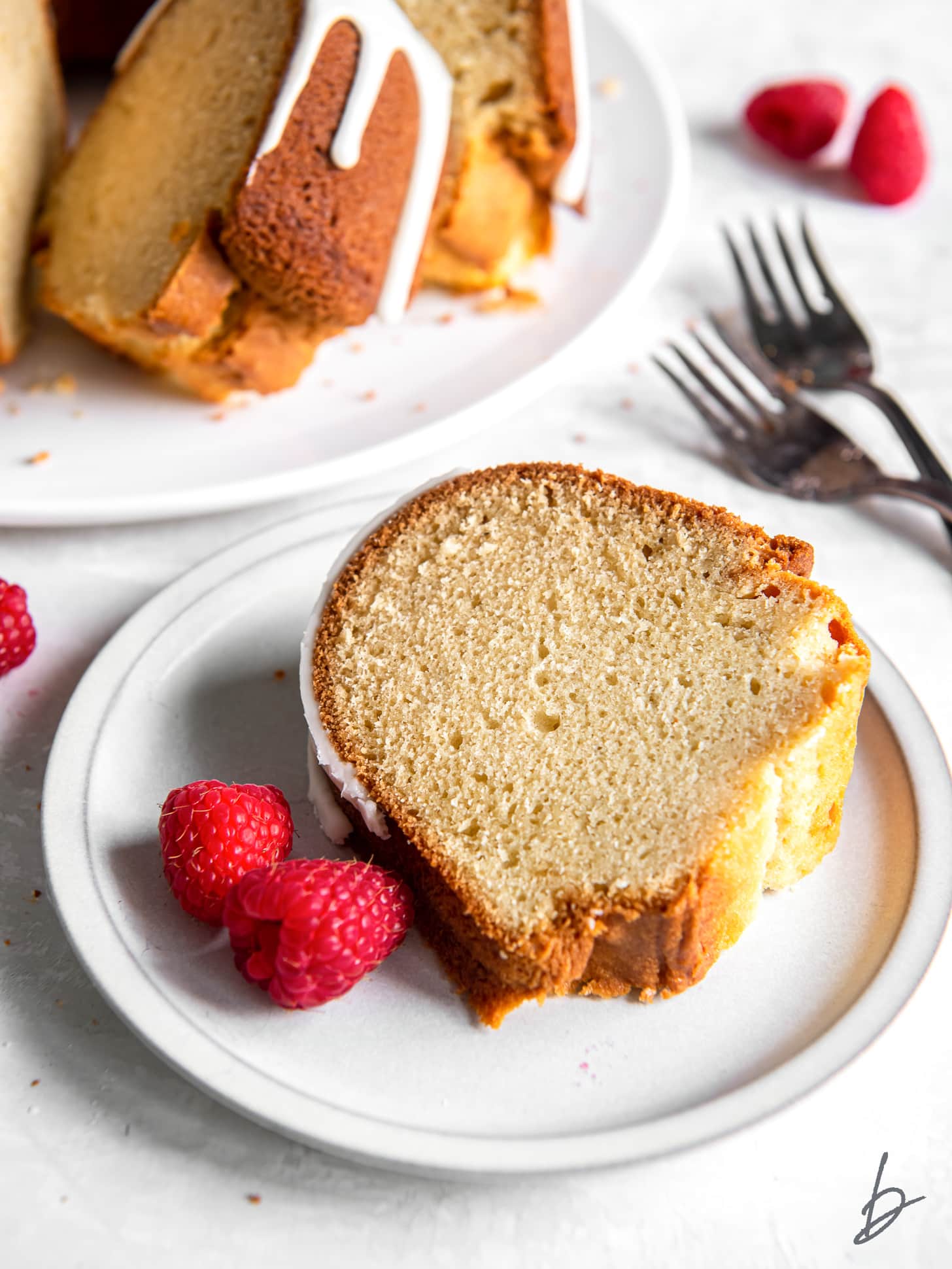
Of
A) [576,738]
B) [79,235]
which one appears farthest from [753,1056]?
[79,235]

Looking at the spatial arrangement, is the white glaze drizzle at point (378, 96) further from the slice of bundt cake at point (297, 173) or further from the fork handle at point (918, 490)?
the fork handle at point (918, 490)

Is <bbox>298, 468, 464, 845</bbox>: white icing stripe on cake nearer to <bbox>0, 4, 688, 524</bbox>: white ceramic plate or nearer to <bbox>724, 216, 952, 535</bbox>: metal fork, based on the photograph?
<bbox>0, 4, 688, 524</bbox>: white ceramic plate

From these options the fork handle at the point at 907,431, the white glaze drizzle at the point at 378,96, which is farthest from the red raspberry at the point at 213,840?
the fork handle at the point at 907,431

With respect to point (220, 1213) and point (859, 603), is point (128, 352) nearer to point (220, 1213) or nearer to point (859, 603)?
point (859, 603)

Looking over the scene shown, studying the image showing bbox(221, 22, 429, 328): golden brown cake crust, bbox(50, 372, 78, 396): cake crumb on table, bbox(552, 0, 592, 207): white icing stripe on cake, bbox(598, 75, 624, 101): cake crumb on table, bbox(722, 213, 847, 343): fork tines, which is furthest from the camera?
bbox(598, 75, 624, 101): cake crumb on table

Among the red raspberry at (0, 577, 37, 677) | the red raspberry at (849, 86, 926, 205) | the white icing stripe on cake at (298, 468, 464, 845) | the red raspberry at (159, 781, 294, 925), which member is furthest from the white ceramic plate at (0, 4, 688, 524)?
the red raspberry at (159, 781, 294, 925)

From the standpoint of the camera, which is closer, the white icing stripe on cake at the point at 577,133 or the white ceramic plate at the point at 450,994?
the white ceramic plate at the point at 450,994
